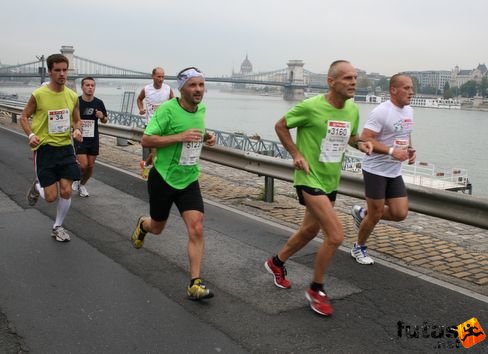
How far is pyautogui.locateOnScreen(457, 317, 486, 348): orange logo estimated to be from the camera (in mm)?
3412

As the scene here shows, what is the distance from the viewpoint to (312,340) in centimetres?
332

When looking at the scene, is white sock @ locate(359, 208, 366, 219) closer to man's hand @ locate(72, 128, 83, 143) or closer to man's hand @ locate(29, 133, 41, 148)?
man's hand @ locate(72, 128, 83, 143)

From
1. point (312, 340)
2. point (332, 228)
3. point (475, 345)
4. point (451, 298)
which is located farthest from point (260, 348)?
point (451, 298)

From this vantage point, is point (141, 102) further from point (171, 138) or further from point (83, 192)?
point (171, 138)

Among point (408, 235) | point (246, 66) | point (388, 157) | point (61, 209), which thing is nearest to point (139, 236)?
point (61, 209)

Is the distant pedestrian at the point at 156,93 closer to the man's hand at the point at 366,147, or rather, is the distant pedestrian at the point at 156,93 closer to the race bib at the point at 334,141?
the man's hand at the point at 366,147

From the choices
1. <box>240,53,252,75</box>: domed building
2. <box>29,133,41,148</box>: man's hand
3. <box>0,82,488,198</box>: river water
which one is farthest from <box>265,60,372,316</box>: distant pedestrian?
<box>240,53,252,75</box>: domed building

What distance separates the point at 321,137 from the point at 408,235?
2637mm

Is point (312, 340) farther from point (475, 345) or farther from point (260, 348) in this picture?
point (475, 345)

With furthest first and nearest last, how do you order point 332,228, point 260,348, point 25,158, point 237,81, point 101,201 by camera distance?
point 237,81 < point 25,158 < point 101,201 < point 332,228 < point 260,348

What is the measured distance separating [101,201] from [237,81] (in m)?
61.7

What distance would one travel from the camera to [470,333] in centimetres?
351

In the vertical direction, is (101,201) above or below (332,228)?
below

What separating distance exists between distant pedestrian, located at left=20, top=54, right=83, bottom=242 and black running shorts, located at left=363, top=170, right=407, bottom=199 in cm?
285
